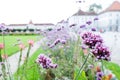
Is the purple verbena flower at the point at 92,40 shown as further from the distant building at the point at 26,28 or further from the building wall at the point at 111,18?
the building wall at the point at 111,18

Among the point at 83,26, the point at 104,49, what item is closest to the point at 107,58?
the point at 104,49

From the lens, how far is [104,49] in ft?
7.29

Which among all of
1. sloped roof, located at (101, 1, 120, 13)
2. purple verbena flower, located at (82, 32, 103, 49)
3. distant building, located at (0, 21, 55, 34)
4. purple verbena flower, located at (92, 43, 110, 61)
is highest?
sloped roof, located at (101, 1, 120, 13)

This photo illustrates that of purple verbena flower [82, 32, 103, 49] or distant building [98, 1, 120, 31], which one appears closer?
purple verbena flower [82, 32, 103, 49]

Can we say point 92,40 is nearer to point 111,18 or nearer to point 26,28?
point 26,28

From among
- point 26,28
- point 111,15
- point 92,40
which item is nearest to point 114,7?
point 111,15

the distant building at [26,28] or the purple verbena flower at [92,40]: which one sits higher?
the purple verbena flower at [92,40]

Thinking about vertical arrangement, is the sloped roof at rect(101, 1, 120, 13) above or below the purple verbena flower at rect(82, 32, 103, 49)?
above

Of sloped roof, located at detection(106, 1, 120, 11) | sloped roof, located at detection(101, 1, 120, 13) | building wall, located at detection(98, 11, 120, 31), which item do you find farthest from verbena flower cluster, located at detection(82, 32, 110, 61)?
sloped roof, located at detection(106, 1, 120, 11)

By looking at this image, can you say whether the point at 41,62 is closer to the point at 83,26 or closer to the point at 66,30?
the point at 83,26

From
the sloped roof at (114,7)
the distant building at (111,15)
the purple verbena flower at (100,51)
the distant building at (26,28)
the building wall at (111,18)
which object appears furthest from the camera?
the sloped roof at (114,7)

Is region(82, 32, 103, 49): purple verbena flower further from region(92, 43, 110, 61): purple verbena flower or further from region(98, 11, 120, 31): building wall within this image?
region(98, 11, 120, 31): building wall

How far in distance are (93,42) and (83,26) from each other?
2054 millimetres

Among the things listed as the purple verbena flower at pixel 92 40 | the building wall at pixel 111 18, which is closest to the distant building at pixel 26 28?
the purple verbena flower at pixel 92 40
